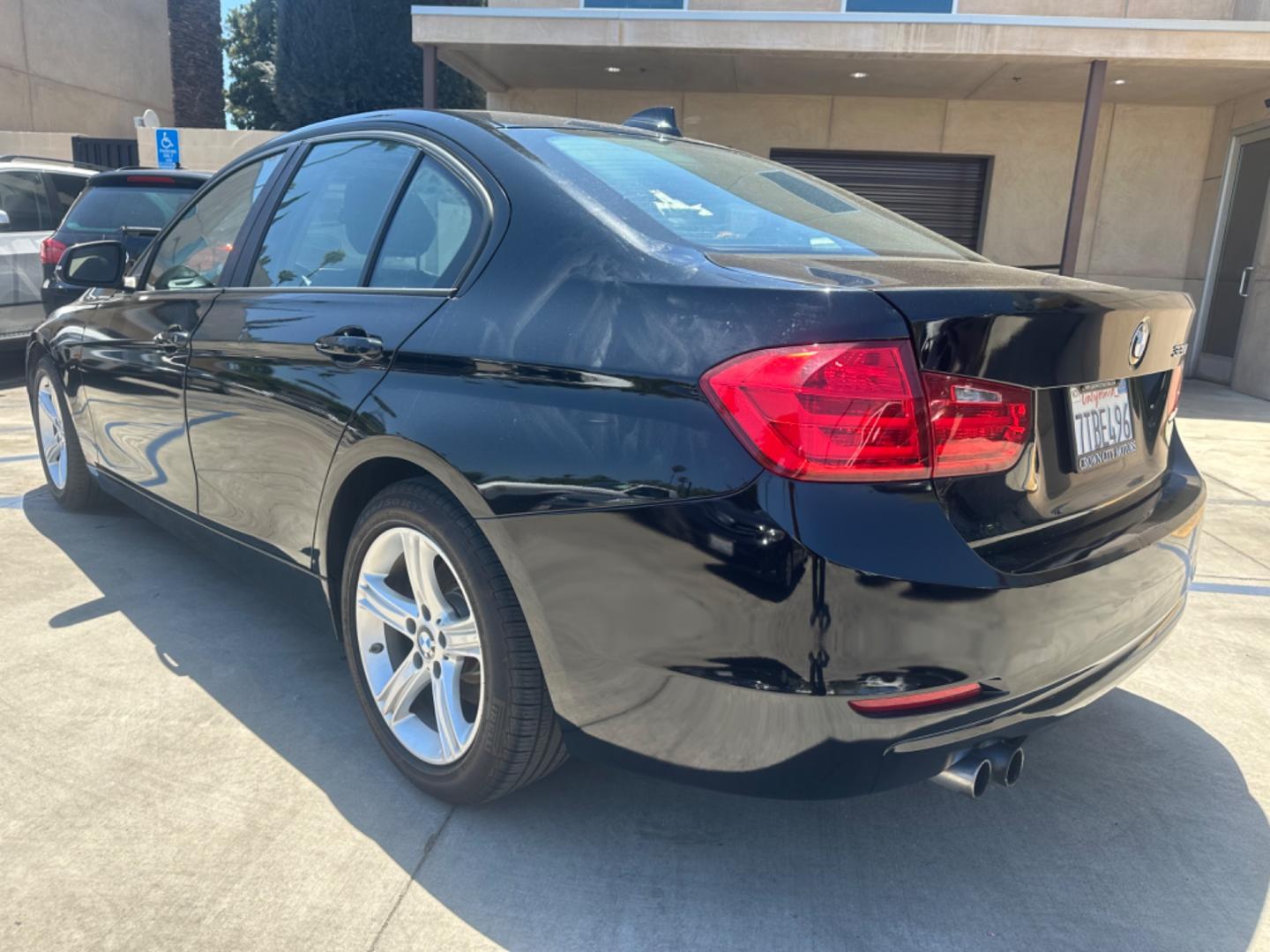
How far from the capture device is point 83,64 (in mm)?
20516

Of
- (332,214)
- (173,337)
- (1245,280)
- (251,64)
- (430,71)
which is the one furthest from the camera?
(251,64)

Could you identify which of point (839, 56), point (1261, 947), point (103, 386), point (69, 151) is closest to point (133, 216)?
point (103, 386)

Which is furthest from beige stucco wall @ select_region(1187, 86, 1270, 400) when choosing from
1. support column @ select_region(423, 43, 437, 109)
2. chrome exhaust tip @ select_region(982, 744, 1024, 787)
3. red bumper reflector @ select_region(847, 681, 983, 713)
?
red bumper reflector @ select_region(847, 681, 983, 713)

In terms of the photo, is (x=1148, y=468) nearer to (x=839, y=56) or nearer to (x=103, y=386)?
(x=103, y=386)

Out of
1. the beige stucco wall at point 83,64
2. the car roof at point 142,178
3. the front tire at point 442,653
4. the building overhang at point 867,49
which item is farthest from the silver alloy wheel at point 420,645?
the beige stucco wall at point 83,64

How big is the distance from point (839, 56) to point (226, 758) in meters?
9.17

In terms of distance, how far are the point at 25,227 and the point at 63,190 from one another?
0.73m

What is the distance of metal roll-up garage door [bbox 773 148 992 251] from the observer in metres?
12.0

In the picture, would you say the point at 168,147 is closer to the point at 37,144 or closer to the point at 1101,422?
the point at 37,144

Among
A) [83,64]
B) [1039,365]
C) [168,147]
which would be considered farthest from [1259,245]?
[83,64]

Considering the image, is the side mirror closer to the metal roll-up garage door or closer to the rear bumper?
the rear bumper

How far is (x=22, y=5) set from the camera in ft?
61.1

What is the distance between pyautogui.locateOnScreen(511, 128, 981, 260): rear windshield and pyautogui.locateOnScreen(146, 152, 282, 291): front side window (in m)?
1.16

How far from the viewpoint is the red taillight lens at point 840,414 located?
1596 mm
